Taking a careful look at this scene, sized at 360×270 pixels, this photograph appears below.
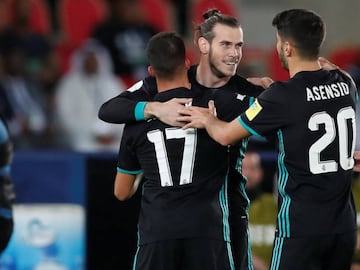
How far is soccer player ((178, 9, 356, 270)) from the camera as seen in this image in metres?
5.07

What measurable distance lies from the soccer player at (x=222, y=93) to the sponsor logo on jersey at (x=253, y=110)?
254 millimetres

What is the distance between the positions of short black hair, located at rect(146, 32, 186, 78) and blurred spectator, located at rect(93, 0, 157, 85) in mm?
5799

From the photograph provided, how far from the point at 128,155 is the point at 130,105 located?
0.25 m

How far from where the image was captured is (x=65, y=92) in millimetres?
10695

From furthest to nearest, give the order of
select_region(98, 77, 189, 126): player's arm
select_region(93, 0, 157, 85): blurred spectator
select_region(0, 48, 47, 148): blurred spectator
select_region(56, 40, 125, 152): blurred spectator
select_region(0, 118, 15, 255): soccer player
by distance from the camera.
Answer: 1. select_region(93, 0, 157, 85): blurred spectator
2. select_region(56, 40, 125, 152): blurred spectator
3. select_region(0, 48, 47, 148): blurred spectator
4. select_region(0, 118, 15, 255): soccer player
5. select_region(98, 77, 189, 126): player's arm

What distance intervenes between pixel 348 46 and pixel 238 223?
271 inches

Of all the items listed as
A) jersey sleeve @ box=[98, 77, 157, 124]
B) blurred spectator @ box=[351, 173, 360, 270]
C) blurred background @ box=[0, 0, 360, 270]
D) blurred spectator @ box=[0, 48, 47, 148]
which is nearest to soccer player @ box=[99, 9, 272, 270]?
jersey sleeve @ box=[98, 77, 157, 124]

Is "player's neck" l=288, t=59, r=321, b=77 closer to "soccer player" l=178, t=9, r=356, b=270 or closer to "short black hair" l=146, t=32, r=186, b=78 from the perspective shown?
"soccer player" l=178, t=9, r=356, b=270

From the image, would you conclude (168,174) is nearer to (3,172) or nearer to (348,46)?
(3,172)

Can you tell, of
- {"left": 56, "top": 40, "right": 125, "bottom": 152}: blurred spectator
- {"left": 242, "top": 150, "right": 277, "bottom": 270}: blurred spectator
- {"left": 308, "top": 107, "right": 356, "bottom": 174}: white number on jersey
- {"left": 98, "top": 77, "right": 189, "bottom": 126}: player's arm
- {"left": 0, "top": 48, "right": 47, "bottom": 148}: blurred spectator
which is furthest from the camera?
{"left": 56, "top": 40, "right": 125, "bottom": 152}: blurred spectator

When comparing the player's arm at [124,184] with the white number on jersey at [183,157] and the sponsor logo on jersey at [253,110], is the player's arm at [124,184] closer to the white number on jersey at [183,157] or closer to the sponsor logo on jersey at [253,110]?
the white number on jersey at [183,157]

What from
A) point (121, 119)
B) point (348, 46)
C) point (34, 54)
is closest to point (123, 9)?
point (34, 54)

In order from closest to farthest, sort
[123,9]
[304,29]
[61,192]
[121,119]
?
[304,29], [121,119], [61,192], [123,9]

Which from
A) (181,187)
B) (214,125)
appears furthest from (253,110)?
(181,187)
